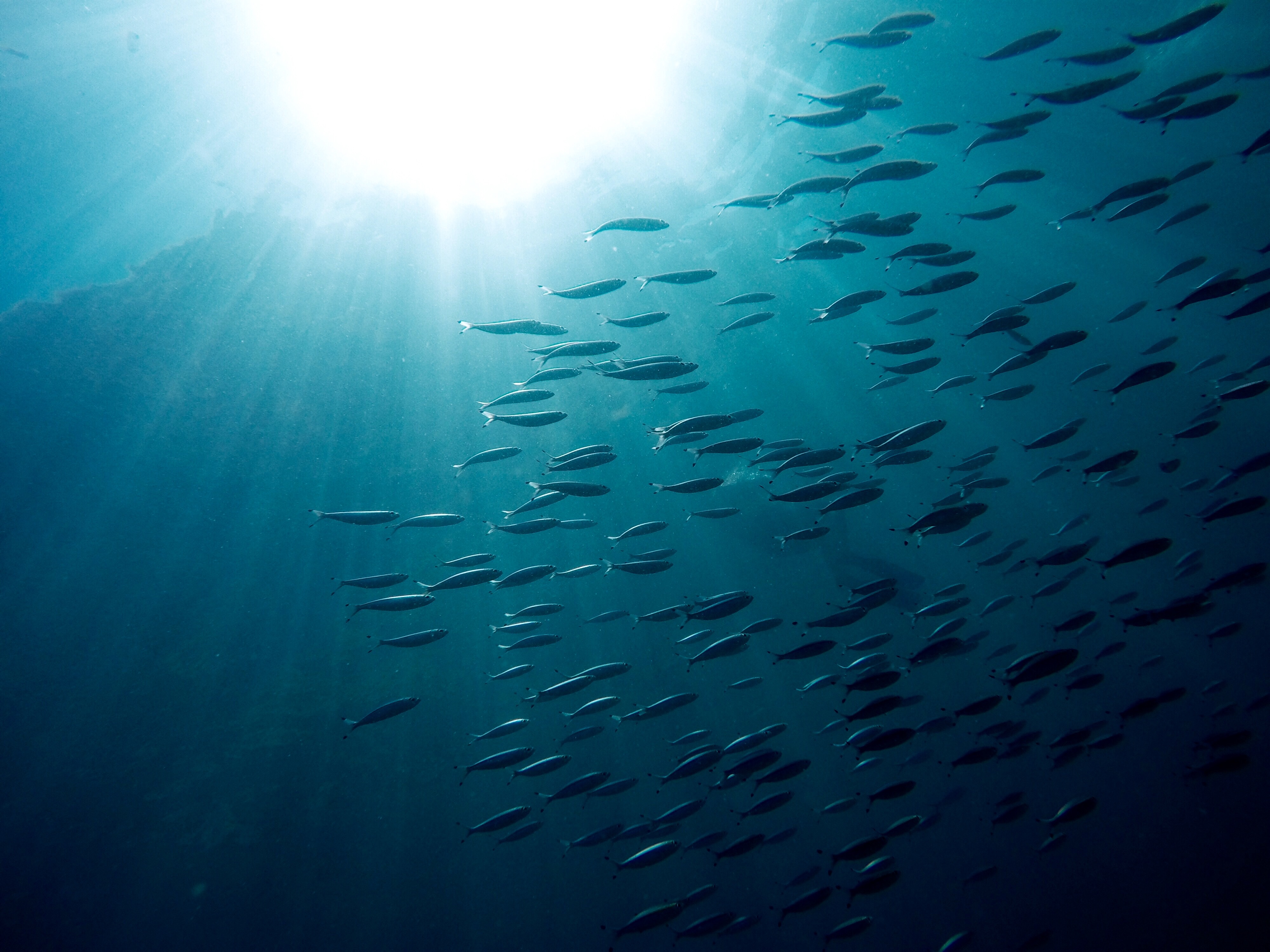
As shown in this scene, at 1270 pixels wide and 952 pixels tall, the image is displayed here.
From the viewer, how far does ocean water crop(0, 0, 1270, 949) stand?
45.1 ft

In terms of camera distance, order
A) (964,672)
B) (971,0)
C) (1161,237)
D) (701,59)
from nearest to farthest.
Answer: (971,0)
(701,59)
(964,672)
(1161,237)

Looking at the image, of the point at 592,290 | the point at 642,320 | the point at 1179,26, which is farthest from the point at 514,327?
the point at 1179,26

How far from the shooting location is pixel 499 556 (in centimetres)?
2138

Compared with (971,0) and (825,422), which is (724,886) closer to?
(825,422)

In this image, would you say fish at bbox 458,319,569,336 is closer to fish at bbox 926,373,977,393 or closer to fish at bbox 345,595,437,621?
fish at bbox 345,595,437,621

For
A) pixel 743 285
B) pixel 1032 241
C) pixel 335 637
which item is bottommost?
pixel 335 637

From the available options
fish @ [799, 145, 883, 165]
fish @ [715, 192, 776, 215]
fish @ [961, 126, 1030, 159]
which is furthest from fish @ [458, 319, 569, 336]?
fish @ [961, 126, 1030, 159]

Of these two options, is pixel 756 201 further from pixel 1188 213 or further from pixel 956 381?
pixel 1188 213

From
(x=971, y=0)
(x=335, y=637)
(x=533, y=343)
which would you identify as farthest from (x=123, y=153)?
(x=971, y=0)

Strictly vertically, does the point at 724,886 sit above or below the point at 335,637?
below

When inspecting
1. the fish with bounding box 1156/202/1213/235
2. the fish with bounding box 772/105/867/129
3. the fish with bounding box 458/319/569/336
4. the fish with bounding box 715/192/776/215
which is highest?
the fish with bounding box 715/192/776/215

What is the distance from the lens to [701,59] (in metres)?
14.4

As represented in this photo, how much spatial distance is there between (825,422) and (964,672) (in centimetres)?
1303

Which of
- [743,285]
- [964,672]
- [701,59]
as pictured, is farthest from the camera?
[743,285]
